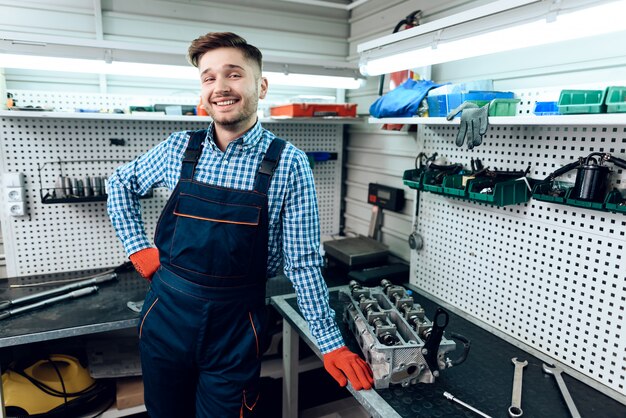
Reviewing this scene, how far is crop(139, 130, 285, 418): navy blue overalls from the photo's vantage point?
1.42 meters

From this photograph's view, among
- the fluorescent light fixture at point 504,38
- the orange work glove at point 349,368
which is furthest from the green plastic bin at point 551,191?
the orange work glove at point 349,368

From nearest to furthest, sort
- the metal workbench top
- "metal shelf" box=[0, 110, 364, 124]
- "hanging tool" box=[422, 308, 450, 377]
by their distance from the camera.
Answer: "hanging tool" box=[422, 308, 450, 377] < the metal workbench top < "metal shelf" box=[0, 110, 364, 124]

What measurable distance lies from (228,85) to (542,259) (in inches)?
49.6

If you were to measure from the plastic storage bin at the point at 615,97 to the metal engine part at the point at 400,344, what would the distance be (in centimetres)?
72

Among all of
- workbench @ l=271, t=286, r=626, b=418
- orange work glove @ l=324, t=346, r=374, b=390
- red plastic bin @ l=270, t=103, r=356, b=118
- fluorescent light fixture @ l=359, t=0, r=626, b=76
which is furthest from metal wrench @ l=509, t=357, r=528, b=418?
red plastic bin @ l=270, t=103, r=356, b=118

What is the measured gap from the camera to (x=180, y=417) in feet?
5.16

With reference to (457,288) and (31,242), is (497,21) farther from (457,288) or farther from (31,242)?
(31,242)

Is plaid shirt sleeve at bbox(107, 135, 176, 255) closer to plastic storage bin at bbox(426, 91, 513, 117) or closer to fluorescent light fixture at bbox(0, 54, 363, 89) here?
fluorescent light fixture at bbox(0, 54, 363, 89)

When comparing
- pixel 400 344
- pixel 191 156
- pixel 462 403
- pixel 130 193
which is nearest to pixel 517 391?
pixel 462 403

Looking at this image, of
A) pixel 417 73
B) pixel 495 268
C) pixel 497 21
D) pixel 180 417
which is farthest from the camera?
pixel 417 73

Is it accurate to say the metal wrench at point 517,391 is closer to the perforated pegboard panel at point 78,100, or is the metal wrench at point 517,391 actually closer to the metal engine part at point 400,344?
the metal engine part at point 400,344

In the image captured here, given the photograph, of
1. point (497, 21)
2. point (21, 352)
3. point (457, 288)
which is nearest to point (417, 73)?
point (497, 21)

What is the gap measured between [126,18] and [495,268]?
2340 millimetres

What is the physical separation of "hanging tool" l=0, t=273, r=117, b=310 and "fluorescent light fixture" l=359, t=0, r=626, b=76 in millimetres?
1615
